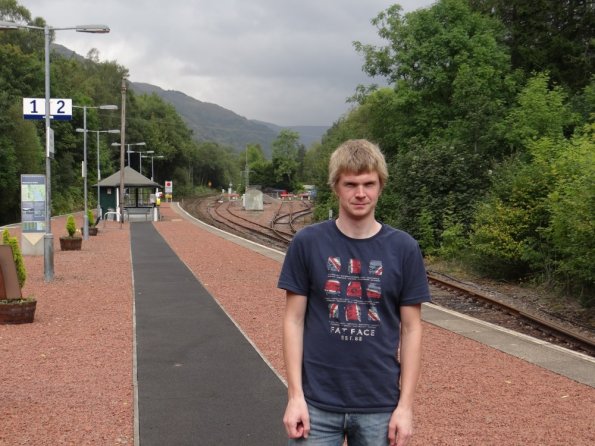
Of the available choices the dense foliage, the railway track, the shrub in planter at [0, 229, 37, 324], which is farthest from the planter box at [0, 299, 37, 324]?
the dense foliage

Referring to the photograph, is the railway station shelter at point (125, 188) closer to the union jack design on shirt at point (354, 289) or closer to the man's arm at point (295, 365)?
the man's arm at point (295, 365)

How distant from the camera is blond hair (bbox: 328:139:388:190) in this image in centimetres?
295

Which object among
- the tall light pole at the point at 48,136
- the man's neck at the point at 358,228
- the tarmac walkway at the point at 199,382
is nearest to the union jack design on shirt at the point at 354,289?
the man's neck at the point at 358,228

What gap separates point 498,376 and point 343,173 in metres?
5.82

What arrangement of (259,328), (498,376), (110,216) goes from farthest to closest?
(110,216)
(259,328)
(498,376)

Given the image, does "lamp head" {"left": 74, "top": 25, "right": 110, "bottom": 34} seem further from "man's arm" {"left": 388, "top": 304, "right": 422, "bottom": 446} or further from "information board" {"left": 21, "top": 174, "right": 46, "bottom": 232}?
"man's arm" {"left": 388, "top": 304, "right": 422, "bottom": 446}

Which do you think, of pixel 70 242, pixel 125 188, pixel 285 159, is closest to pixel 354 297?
pixel 70 242

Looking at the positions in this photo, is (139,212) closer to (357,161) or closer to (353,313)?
(357,161)

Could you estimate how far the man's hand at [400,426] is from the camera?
9.33ft

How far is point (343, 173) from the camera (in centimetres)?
298

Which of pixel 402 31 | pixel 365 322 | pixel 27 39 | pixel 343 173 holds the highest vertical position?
pixel 27 39

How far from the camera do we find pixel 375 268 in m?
2.85

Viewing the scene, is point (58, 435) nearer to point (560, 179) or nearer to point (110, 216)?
point (560, 179)

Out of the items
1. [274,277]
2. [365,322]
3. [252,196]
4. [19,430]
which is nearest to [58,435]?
[19,430]
